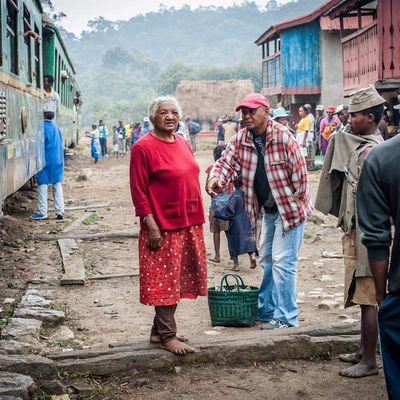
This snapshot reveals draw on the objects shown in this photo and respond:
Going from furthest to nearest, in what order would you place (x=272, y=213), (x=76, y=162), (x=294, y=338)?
1. (x=76, y=162)
2. (x=272, y=213)
3. (x=294, y=338)

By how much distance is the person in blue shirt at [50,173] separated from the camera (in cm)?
1100

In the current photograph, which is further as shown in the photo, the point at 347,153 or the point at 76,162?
the point at 76,162

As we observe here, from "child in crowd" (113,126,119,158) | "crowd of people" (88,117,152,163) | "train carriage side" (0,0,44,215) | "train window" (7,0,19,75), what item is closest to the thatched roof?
"crowd of people" (88,117,152,163)

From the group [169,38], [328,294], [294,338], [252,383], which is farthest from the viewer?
[169,38]

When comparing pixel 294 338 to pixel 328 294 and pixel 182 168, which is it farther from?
pixel 328 294

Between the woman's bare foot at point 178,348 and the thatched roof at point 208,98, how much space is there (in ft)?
138

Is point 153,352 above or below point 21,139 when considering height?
below

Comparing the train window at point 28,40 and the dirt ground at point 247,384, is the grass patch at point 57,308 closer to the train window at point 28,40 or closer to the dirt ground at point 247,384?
the dirt ground at point 247,384

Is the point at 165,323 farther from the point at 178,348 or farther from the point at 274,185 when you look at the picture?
the point at 274,185

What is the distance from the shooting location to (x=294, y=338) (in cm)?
462

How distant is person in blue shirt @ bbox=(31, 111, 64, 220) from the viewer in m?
11.0

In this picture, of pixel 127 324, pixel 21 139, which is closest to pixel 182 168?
pixel 127 324

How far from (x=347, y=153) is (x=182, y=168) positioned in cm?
106

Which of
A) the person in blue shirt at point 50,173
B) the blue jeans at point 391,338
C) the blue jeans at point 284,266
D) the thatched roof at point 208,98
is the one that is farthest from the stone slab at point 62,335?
the thatched roof at point 208,98
